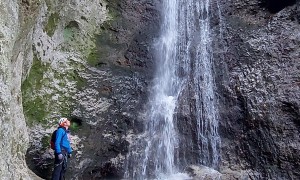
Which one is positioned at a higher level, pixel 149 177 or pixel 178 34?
pixel 178 34

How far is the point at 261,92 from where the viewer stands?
10.2 metres

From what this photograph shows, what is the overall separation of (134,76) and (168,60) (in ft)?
4.99

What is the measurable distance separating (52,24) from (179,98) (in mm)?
4731

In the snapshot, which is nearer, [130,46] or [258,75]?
[258,75]

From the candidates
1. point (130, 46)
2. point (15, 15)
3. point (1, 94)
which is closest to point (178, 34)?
point (130, 46)

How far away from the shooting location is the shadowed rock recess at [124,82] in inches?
364

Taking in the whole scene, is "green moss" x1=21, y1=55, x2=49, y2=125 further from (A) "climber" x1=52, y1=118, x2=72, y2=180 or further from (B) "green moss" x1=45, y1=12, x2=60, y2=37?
(A) "climber" x1=52, y1=118, x2=72, y2=180

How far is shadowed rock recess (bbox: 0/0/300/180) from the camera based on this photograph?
923cm

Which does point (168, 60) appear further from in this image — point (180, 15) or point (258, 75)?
point (258, 75)

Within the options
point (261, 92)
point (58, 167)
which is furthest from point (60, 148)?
point (261, 92)

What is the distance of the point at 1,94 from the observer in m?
5.99

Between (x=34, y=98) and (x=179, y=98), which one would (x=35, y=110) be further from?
(x=179, y=98)

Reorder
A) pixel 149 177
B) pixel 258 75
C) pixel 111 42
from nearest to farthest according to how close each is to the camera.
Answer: pixel 149 177, pixel 258 75, pixel 111 42

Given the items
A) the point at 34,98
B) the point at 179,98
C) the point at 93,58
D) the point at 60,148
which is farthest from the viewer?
the point at 93,58
